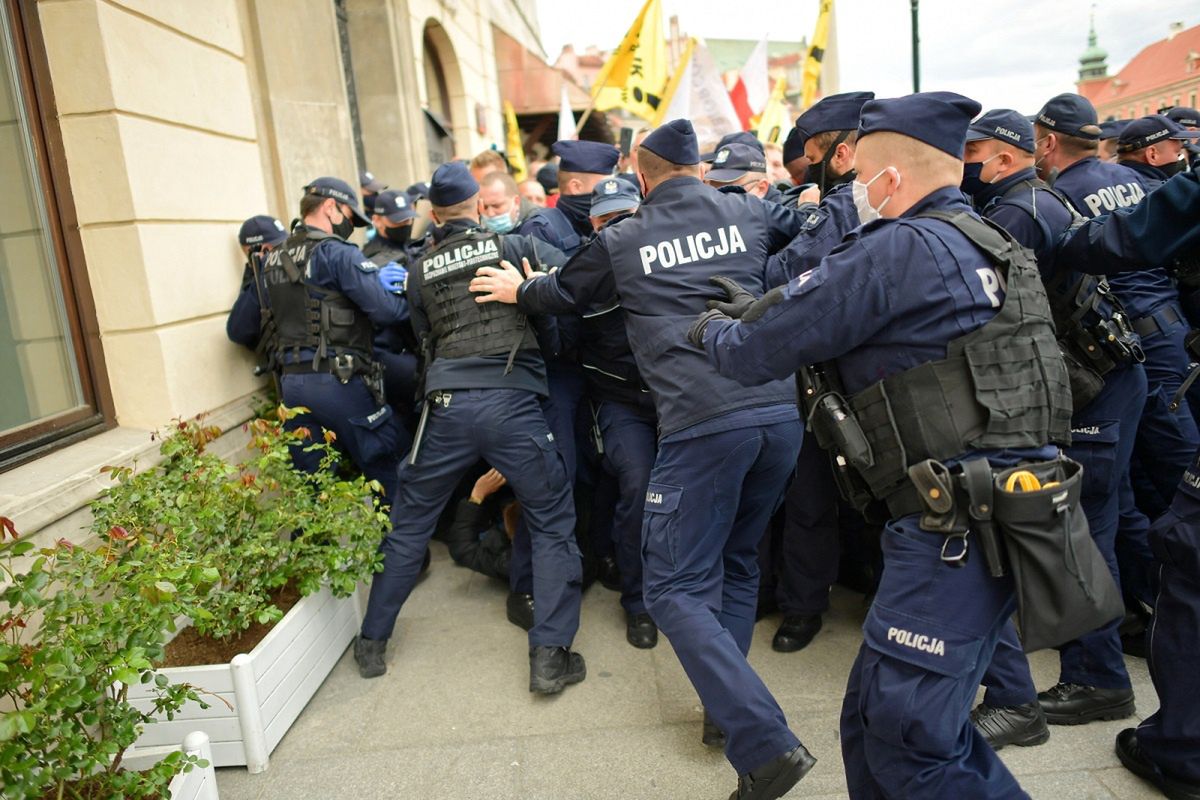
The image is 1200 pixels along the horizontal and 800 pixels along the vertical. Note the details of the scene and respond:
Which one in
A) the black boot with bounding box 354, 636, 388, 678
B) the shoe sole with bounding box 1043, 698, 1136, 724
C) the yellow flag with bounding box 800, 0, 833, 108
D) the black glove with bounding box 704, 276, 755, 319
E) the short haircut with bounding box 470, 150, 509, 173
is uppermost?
the yellow flag with bounding box 800, 0, 833, 108

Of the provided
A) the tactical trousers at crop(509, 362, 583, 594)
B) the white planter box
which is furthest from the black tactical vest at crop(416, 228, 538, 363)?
the white planter box

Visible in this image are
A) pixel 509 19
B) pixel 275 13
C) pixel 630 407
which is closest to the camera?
pixel 630 407

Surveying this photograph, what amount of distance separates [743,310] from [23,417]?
3116mm

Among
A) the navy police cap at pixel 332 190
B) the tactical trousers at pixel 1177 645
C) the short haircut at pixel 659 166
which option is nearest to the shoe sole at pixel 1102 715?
the tactical trousers at pixel 1177 645

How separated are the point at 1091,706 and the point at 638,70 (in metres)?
7.01

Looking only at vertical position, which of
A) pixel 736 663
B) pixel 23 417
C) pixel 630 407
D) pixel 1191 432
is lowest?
pixel 736 663

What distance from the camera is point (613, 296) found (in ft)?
12.0

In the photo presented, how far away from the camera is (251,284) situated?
4.67m

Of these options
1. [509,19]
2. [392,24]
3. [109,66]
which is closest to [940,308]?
[109,66]

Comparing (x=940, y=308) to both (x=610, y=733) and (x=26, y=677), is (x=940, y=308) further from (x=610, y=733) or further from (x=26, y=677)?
(x=26, y=677)

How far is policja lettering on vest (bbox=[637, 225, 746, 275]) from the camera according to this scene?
3.15m

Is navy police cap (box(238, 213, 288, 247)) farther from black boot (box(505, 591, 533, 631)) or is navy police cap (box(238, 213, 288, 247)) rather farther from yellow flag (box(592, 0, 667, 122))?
yellow flag (box(592, 0, 667, 122))

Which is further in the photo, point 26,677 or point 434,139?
point 434,139

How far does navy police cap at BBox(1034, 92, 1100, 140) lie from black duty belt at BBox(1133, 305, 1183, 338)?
35.6 inches
